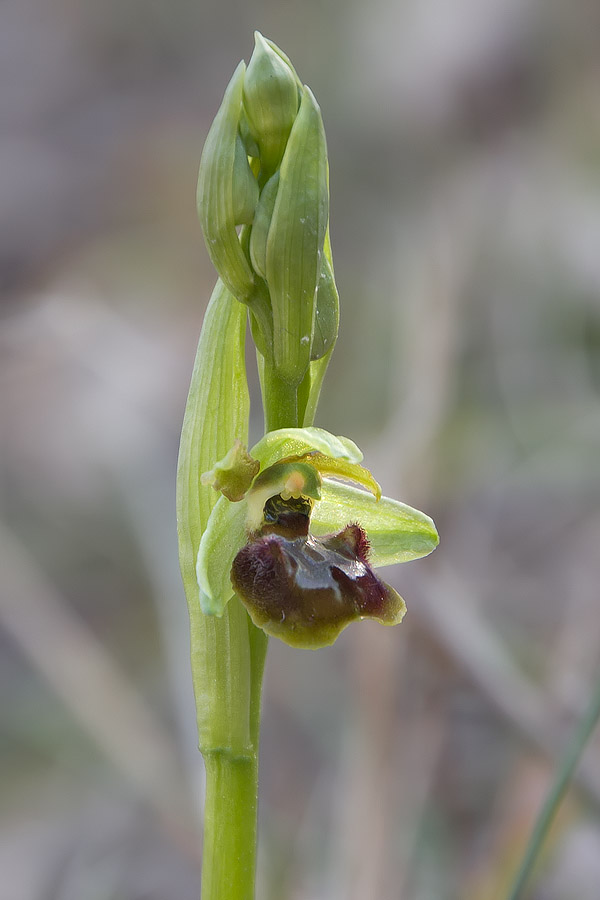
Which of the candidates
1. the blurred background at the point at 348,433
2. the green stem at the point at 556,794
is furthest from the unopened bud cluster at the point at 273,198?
the blurred background at the point at 348,433

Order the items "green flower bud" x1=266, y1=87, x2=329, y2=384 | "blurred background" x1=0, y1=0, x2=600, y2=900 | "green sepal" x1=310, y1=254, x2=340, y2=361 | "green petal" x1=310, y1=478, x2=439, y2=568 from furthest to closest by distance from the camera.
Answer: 1. "blurred background" x1=0, y1=0, x2=600, y2=900
2. "green petal" x1=310, y1=478, x2=439, y2=568
3. "green sepal" x1=310, y1=254, x2=340, y2=361
4. "green flower bud" x1=266, y1=87, x2=329, y2=384

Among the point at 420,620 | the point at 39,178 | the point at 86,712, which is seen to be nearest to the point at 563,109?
the point at 39,178

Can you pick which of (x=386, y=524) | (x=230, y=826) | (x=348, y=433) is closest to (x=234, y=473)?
(x=386, y=524)

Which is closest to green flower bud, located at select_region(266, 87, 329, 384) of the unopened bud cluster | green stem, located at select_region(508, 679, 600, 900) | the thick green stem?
the unopened bud cluster

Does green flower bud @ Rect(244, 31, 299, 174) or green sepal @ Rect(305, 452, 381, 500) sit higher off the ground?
green flower bud @ Rect(244, 31, 299, 174)

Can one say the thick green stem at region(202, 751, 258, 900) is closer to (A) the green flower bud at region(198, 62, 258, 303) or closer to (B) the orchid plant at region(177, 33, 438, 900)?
(B) the orchid plant at region(177, 33, 438, 900)

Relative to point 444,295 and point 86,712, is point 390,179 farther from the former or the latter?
point 86,712
